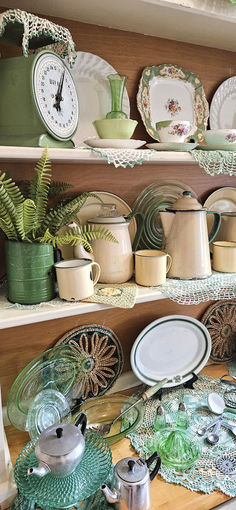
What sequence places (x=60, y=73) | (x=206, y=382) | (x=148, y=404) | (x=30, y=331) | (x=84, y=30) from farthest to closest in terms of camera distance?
(x=206, y=382) < (x=148, y=404) < (x=30, y=331) < (x=84, y=30) < (x=60, y=73)

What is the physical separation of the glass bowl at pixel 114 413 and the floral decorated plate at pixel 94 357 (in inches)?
1.8

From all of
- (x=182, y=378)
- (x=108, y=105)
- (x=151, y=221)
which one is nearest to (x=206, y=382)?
(x=182, y=378)

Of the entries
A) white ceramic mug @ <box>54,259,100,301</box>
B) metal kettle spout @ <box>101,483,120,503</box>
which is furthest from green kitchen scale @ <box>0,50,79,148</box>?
metal kettle spout @ <box>101,483,120,503</box>

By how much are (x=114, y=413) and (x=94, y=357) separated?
181 millimetres

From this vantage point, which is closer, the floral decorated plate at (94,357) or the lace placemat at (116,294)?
the lace placemat at (116,294)

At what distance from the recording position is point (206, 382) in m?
1.30

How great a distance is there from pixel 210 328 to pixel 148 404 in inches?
15.2

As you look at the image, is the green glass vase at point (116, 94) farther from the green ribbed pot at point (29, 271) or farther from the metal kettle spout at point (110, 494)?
the metal kettle spout at point (110, 494)

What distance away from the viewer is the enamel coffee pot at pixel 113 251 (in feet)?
3.06

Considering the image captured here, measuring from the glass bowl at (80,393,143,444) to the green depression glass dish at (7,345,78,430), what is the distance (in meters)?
0.13

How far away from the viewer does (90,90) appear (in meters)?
0.99

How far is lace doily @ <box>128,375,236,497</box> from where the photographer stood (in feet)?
2.92

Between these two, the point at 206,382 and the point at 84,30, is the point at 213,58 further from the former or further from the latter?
the point at 206,382

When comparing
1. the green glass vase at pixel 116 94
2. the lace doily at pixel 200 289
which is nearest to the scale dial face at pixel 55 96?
the green glass vase at pixel 116 94
